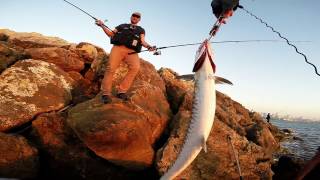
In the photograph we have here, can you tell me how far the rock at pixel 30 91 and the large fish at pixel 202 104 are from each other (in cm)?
900

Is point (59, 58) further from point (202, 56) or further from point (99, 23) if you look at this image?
point (202, 56)

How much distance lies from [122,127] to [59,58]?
26.7 ft

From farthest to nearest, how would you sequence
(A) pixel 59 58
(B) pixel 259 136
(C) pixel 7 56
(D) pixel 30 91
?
(B) pixel 259 136, (A) pixel 59 58, (C) pixel 7 56, (D) pixel 30 91

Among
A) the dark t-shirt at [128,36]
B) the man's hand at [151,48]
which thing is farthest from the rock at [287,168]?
the dark t-shirt at [128,36]

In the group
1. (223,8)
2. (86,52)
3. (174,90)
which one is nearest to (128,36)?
(174,90)

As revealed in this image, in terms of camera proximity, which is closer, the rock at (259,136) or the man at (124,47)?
the man at (124,47)

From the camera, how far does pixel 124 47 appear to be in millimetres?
11852

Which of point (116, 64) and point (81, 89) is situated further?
point (81, 89)

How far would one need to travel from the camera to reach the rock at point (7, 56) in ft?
54.4

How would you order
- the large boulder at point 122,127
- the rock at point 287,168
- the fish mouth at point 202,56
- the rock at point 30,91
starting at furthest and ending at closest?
the rock at point 287,168 < the rock at point 30,91 < the large boulder at point 122,127 < the fish mouth at point 202,56

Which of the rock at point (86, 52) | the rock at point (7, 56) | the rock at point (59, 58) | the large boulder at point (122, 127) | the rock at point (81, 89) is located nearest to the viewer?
the large boulder at point (122, 127)

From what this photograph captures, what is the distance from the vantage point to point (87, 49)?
19672 millimetres

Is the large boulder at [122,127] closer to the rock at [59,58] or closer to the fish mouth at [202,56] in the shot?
the fish mouth at [202,56]

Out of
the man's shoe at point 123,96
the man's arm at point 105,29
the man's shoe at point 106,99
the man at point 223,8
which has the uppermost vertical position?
the man at point 223,8
